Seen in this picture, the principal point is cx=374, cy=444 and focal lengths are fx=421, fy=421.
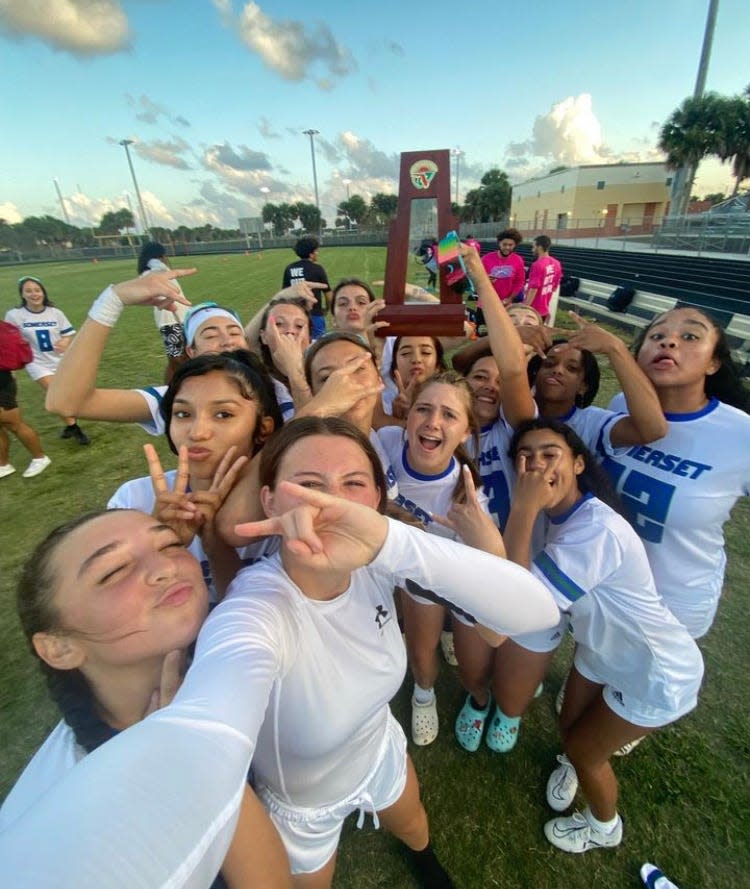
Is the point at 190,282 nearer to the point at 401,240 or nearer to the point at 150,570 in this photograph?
the point at 401,240

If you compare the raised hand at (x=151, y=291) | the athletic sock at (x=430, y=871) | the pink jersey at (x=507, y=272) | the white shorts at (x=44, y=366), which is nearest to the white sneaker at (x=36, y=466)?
the white shorts at (x=44, y=366)

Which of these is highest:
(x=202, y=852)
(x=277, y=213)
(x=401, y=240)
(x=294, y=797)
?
(x=277, y=213)

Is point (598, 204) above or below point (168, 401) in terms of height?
above

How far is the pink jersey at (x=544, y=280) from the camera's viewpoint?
7.40 m

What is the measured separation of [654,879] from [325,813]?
1393mm

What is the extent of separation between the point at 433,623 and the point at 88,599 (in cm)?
169

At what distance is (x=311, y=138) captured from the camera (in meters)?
44.9

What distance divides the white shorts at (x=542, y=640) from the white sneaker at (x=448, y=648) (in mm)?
839

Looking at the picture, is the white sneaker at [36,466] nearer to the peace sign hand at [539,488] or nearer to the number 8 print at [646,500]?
the peace sign hand at [539,488]

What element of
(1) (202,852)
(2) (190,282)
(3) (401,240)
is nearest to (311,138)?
(2) (190,282)

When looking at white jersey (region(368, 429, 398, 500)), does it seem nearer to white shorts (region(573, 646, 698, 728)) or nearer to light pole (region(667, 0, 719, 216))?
white shorts (region(573, 646, 698, 728))

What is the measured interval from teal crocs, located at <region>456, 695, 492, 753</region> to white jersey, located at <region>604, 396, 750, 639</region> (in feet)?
3.63

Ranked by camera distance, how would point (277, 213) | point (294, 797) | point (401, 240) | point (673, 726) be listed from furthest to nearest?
point (277, 213) < point (401, 240) < point (673, 726) < point (294, 797)

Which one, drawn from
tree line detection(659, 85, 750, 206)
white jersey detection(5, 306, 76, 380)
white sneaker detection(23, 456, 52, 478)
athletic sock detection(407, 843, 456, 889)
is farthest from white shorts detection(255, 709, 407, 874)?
tree line detection(659, 85, 750, 206)
